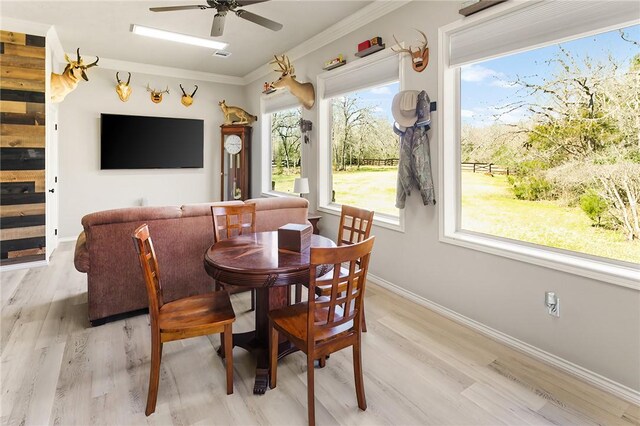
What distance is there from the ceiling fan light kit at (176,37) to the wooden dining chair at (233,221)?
2.76 m

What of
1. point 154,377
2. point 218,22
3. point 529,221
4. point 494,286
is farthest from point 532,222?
point 218,22

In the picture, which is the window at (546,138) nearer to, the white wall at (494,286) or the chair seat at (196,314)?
the white wall at (494,286)

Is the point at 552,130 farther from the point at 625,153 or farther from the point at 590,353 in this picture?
the point at 590,353

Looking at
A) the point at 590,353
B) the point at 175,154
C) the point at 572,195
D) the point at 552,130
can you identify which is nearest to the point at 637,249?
the point at 572,195

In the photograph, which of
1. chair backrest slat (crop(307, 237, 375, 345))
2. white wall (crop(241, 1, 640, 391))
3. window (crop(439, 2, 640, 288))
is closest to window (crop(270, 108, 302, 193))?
white wall (crop(241, 1, 640, 391))

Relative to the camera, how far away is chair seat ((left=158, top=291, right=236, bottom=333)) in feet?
5.99

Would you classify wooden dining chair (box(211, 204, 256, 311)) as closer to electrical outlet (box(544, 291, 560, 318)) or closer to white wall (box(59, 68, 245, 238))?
electrical outlet (box(544, 291, 560, 318))

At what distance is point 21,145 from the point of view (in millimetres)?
4109

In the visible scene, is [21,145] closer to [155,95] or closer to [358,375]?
[155,95]

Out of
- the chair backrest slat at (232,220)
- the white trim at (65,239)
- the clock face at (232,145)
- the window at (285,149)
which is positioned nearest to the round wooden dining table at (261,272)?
the chair backrest slat at (232,220)

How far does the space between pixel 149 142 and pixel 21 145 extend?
202 centimetres

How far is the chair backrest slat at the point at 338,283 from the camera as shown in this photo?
155 cm

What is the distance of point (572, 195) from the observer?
233 cm

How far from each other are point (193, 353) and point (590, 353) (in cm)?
250
